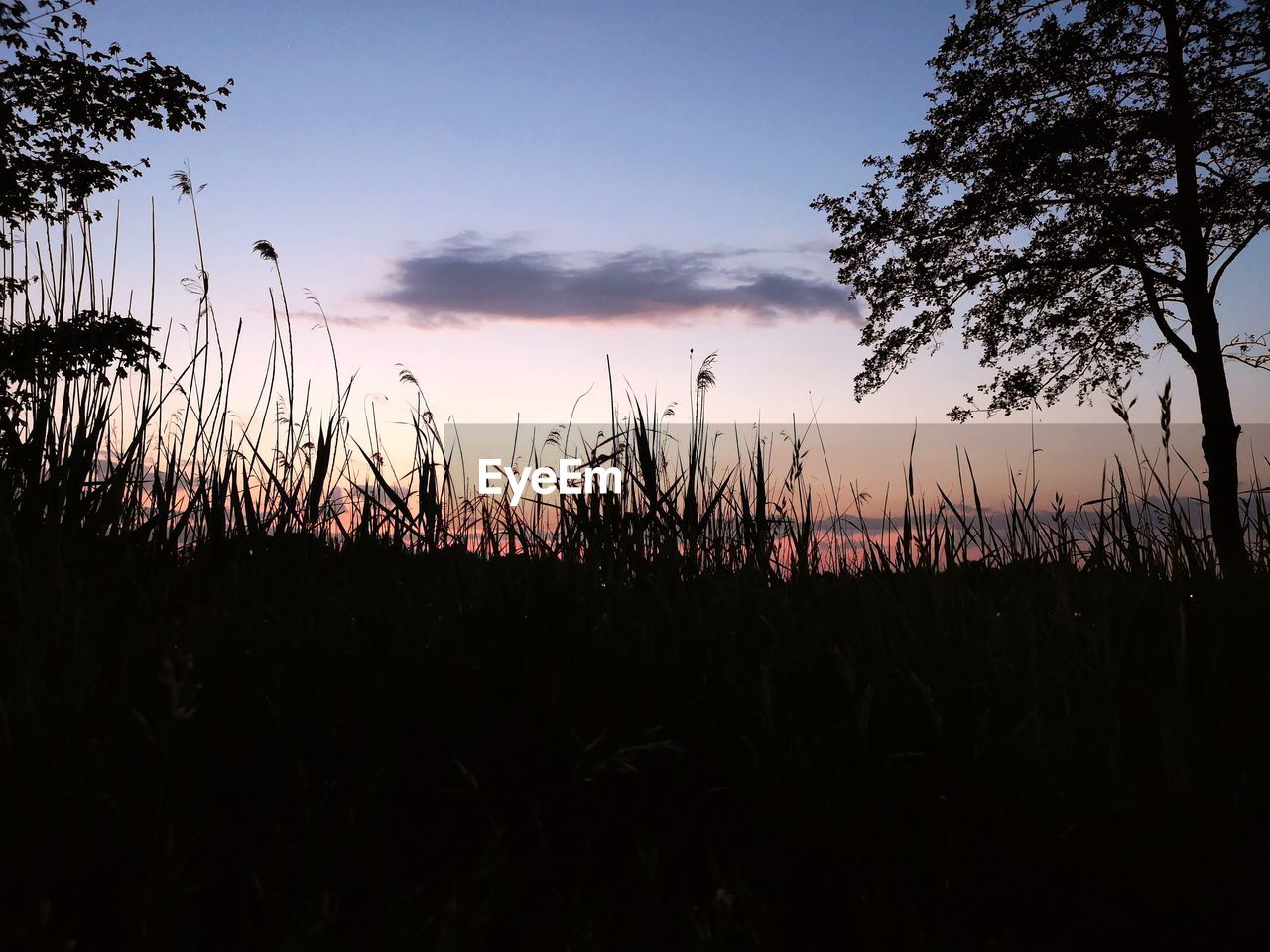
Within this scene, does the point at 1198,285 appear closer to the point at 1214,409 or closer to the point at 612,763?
the point at 1214,409

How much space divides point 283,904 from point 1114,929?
4.13 ft

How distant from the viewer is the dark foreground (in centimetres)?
137

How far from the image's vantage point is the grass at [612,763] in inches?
54.4

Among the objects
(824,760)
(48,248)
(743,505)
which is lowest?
(824,760)

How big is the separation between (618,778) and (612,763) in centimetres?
7

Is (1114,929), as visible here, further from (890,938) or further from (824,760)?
(824,760)

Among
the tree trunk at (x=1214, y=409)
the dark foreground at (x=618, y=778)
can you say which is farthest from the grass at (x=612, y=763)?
the tree trunk at (x=1214, y=409)

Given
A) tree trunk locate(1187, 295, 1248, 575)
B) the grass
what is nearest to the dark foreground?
the grass

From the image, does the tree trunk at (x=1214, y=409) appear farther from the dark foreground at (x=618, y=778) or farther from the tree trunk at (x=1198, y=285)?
the dark foreground at (x=618, y=778)

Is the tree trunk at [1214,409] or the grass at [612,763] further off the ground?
the tree trunk at [1214,409]

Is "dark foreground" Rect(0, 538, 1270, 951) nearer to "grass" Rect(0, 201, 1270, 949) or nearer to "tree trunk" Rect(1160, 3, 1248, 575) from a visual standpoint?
"grass" Rect(0, 201, 1270, 949)

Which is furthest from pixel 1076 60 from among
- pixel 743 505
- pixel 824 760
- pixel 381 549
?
pixel 824 760

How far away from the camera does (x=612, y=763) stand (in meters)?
1.66

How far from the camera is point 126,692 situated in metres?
1.84
